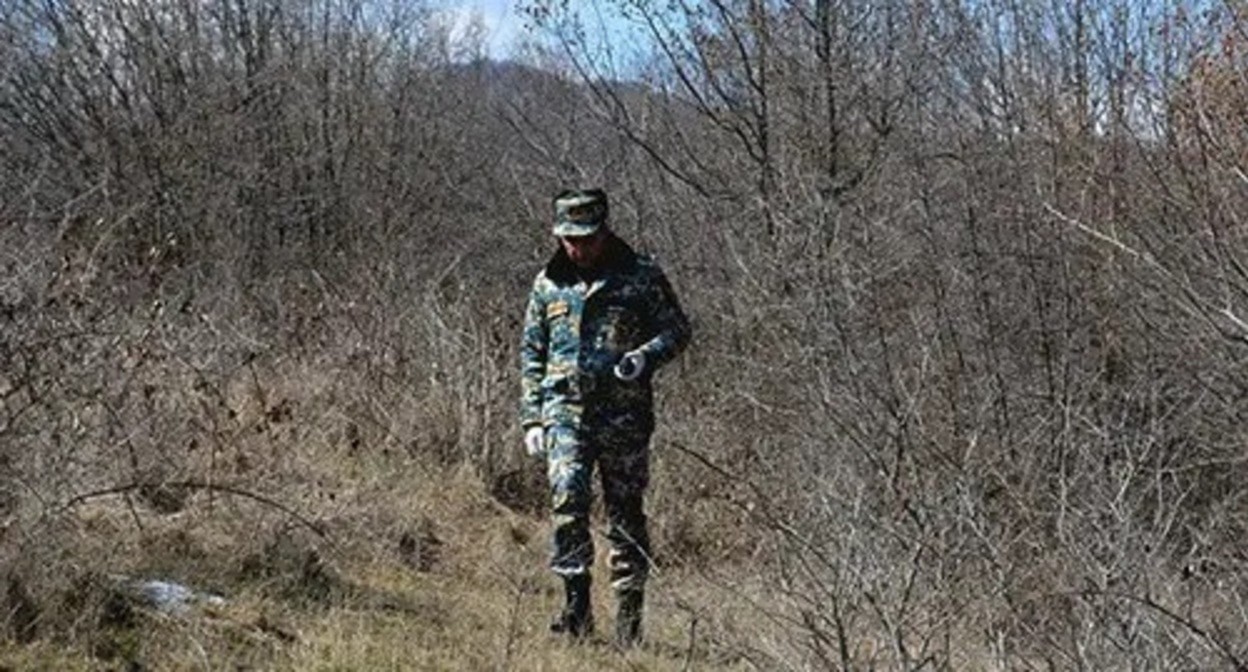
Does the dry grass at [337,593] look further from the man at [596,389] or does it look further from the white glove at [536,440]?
the white glove at [536,440]

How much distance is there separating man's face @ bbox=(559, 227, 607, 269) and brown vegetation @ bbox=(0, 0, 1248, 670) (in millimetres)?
1065

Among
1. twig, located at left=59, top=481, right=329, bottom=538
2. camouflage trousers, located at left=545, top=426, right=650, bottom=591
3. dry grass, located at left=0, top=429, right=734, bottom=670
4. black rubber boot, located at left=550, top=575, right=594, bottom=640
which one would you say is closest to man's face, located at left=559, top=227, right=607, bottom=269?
camouflage trousers, located at left=545, top=426, right=650, bottom=591

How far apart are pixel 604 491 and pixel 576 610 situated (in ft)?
1.65

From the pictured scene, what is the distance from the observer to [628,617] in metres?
6.14

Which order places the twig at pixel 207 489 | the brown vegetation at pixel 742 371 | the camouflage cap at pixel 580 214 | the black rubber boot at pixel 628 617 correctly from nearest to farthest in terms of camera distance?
the brown vegetation at pixel 742 371 < the twig at pixel 207 489 < the camouflage cap at pixel 580 214 < the black rubber boot at pixel 628 617

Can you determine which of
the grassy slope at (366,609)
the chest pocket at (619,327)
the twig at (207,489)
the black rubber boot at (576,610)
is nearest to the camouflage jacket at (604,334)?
the chest pocket at (619,327)

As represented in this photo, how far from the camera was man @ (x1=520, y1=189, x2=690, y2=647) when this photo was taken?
6.02 m

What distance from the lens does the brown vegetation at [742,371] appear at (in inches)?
197

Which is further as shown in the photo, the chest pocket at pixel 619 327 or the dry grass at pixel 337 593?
the chest pocket at pixel 619 327

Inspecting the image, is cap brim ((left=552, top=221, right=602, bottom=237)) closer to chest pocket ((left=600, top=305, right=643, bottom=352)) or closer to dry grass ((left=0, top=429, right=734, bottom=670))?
chest pocket ((left=600, top=305, right=643, bottom=352))

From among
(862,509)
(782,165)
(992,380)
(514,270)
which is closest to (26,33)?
(514,270)

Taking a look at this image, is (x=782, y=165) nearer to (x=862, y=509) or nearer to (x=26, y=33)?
(x=862, y=509)

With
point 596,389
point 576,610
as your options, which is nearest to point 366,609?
point 576,610

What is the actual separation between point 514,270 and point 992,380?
9771mm
